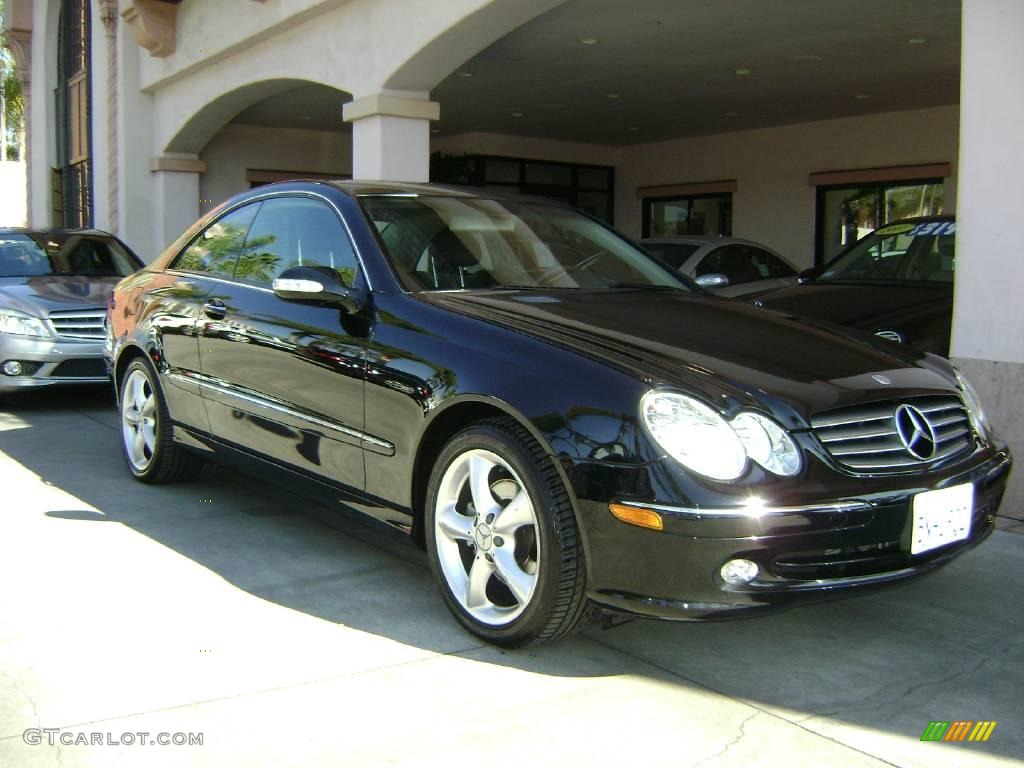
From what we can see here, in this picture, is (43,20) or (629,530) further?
(43,20)

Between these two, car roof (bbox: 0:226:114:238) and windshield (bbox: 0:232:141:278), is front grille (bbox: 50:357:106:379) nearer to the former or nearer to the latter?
windshield (bbox: 0:232:141:278)

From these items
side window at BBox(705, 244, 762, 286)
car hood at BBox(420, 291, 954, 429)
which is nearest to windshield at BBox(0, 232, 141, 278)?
side window at BBox(705, 244, 762, 286)

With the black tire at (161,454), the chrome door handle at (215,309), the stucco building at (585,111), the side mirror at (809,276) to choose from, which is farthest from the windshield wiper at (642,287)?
the side mirror at (809,276)

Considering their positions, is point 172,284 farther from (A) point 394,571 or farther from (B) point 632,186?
(B) point 632,186

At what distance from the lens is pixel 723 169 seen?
18.1 metres

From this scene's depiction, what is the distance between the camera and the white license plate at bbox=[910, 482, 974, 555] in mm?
3139

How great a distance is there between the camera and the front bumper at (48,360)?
26.4 ft

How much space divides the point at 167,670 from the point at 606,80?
37.3 feet

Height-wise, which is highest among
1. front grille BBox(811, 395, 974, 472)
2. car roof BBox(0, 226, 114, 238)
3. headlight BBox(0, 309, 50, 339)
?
car roof BBox(0, 226, 114, 238)

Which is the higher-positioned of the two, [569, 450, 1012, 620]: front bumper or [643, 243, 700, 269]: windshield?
[643, 243, 700, 269]: windshield

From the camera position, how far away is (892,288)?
693cm

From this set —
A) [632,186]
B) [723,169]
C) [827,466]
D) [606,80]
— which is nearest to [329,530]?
[827,466]

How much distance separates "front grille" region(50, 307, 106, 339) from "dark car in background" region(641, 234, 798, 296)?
5275 millimetres

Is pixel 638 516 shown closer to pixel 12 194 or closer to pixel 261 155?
pixel 261 155
